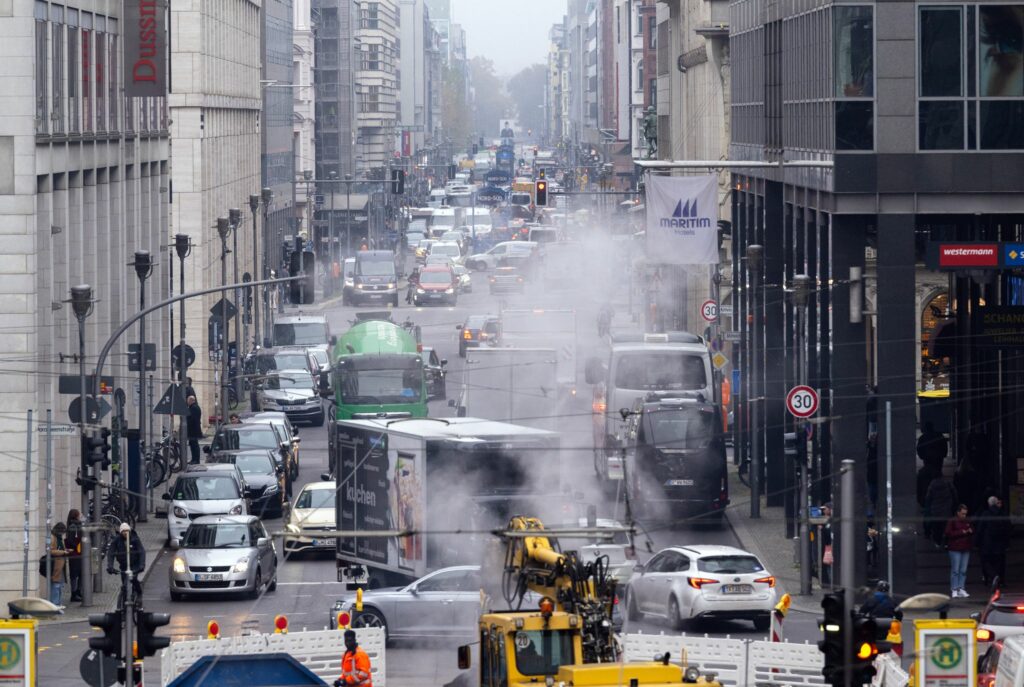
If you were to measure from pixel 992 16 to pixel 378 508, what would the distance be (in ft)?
40.5

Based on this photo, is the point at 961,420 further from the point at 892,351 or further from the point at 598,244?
the point at 598,244

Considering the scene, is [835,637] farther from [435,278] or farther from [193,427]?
[435,278]

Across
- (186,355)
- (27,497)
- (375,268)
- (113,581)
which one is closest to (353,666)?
(27,497)

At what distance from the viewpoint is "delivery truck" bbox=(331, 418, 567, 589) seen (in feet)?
104

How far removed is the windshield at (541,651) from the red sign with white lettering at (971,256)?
12977mm

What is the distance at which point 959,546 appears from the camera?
3091 cm

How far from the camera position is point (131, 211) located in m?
49.4

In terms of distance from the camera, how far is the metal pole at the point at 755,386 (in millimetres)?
41031

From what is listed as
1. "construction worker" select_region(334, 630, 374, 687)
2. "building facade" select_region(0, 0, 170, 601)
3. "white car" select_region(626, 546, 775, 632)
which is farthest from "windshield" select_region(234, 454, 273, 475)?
"construction worker" select_region(334, 630, 374, 687)

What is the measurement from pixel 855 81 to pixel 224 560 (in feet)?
42.3

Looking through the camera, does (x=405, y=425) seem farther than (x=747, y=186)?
No

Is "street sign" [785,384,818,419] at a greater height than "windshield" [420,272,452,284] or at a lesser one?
lesser

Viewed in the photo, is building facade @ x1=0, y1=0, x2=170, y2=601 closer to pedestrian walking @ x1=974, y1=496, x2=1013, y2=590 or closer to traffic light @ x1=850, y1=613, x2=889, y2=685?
pedestrian walking @ x1=974, y1=496, x2=1013, y2=590

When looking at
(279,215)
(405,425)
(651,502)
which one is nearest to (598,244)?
(279,215)
